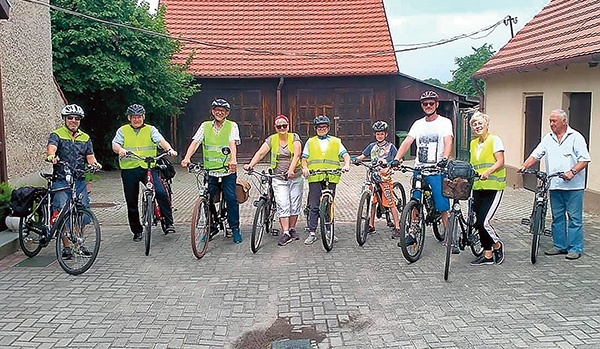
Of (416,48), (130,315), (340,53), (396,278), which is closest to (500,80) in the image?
(416,48)

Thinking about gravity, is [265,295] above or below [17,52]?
below

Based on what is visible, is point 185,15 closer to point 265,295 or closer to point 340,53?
point 340,53

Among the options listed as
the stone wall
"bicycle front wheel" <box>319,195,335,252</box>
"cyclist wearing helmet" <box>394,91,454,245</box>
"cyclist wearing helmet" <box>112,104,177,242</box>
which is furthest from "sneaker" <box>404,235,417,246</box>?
the stone wall

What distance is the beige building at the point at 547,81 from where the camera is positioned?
32.7 ft

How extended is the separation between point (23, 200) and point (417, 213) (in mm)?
4522

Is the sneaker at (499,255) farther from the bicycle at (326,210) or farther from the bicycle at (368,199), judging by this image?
the bicycle at (326,210)

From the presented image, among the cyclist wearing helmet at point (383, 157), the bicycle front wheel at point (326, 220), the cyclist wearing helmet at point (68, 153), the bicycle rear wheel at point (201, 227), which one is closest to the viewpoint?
the cyclist wearing helmet at point (68, 153)

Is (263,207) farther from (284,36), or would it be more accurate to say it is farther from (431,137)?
(284,36)

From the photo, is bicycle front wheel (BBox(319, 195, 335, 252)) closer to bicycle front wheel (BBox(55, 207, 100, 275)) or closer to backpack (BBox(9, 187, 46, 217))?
bicycle front wheel (BBox(55, 207, 100, 275))

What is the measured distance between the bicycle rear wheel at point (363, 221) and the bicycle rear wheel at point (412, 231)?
0.84 m

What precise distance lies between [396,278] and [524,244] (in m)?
2.31

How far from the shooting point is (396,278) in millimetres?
6375

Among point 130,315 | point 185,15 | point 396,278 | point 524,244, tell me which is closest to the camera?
point 130,315

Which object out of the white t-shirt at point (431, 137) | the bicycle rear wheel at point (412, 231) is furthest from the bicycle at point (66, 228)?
the white t-shirt at point (431, 137)
